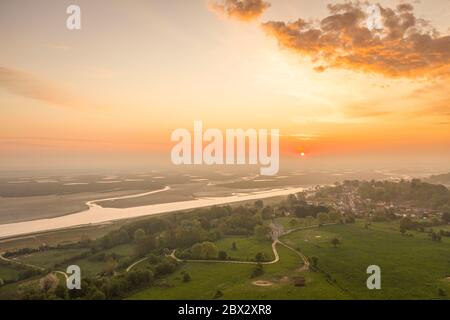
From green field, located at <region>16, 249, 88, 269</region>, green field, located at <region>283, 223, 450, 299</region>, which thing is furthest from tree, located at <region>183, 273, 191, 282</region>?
green field, located at <region>16, 249, 88, 269</region>

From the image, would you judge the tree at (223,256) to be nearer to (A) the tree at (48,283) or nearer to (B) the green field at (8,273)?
(A) the tree at (48,283)

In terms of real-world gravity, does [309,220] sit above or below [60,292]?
below

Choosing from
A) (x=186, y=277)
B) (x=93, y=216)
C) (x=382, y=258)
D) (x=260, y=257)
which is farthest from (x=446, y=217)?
(x=93, y=216)

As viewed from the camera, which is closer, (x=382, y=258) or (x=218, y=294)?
(x=218, y=294)

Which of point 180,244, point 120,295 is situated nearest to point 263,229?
point 180,244

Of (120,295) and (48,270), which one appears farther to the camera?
(48,270)

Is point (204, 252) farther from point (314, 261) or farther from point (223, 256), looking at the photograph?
point (314, 261)

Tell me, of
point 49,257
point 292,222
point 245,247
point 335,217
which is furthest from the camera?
point 335,217

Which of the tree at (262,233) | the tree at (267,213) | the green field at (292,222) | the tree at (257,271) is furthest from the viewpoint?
the tree at (267,213)

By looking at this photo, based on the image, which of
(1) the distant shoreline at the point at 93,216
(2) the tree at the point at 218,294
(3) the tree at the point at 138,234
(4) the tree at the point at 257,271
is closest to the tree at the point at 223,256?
(4) the tree at the point at 257,271

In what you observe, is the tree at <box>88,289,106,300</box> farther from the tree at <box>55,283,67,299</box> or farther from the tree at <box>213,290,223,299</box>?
the tree at <box>213,290,223,299</box>
